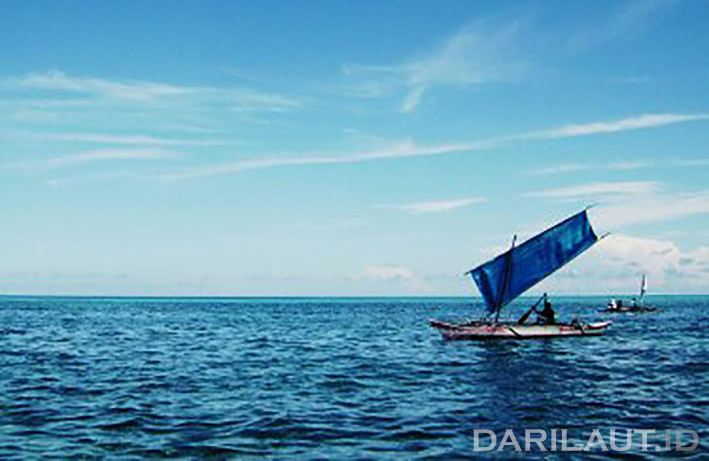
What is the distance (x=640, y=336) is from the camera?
202 ft

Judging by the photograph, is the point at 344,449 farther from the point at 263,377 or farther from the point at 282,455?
the point at 263,377

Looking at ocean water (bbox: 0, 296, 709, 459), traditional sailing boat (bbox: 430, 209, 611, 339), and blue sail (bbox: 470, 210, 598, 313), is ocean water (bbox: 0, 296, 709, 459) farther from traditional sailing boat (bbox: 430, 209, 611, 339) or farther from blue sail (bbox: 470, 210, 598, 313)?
blue sail (bbox: 470, 210, 598, 313)

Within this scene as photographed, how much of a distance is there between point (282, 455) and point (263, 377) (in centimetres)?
1517

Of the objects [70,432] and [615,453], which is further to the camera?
[70,432]

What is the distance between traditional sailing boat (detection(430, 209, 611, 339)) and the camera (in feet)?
175

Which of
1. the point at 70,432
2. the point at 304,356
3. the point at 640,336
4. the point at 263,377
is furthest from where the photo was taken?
the point at 640,336

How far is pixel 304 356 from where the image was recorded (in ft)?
141

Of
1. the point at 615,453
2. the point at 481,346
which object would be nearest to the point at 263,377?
the point at 615,453

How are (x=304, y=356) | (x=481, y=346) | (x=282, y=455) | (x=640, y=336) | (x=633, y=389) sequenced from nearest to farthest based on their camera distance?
(x=282, y=455)
(x=633, y=389)
(x=304, y=356)
(x=481, y=346)
(x=640, y=336)

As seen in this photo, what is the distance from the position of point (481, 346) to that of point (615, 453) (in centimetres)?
3239
